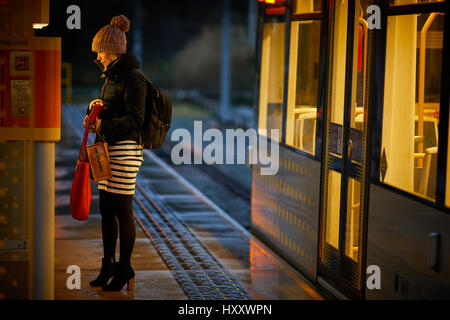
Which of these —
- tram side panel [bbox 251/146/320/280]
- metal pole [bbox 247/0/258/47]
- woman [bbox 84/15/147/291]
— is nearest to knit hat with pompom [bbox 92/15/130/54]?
woman [bbox 84/15/147/291]

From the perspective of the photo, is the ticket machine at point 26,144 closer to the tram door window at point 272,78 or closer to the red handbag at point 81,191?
the red handbag at point 81,191

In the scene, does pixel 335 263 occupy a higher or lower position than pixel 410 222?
lower

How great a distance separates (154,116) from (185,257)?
A: 84.4 inches

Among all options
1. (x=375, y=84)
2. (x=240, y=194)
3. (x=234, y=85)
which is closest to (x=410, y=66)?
(x=375, y=84)

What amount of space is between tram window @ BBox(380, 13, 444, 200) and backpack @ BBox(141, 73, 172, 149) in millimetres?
1610

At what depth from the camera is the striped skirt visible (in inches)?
255

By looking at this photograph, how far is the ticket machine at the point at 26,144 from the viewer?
5.61 meters

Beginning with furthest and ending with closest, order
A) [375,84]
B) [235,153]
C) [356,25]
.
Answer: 1. [235,153]
2. [356,25]
3. [375,84]

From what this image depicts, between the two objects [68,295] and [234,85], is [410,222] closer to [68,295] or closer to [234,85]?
[68,295]

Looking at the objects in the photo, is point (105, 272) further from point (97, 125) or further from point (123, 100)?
point (123, 100)

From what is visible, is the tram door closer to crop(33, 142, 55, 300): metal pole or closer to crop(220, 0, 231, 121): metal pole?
crop(33, 142, 55, 300): metal pole

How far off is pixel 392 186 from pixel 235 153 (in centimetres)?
1394

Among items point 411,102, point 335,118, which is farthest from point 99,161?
point 411,102

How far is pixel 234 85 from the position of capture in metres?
56.3
